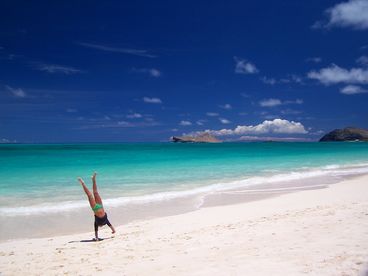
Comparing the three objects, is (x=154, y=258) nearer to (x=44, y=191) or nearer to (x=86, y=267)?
(x=86, y=267)

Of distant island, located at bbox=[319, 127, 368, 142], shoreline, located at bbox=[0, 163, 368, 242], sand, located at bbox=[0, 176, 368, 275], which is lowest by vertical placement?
sand, located at bbox=[0, 176, 368, 275]

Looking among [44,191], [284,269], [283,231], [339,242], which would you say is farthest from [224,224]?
[44,191]

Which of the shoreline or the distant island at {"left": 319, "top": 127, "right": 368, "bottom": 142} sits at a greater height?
the distant island at {"left": 319, "top": 127, "right": 368, "bottom": 142}

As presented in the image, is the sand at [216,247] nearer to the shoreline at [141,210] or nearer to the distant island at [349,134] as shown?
the shoreline at [141,210]

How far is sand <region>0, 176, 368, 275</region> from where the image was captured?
5.64 m

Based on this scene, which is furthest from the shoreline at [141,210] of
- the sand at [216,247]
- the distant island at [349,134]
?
the distant island at [349,134]

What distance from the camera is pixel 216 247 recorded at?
701cm

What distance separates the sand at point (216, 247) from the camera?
5.64 metres

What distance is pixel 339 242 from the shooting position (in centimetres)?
665

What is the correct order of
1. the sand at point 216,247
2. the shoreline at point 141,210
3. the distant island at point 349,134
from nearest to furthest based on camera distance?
the sand at point 216,247 < the shoreline at point 141,210 < the distant island at point 349,134

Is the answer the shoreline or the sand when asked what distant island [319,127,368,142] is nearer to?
the shoreline

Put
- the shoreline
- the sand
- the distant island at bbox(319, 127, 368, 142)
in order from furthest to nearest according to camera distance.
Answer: the distant island at bbox(319, 127, 368, 142), the shoreline, the sand

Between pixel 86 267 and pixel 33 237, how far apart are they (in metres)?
3.75

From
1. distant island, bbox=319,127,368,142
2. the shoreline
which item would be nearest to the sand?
the shoreline
